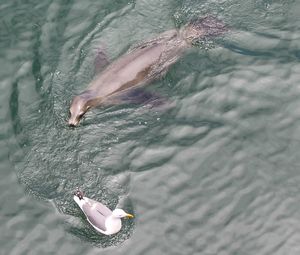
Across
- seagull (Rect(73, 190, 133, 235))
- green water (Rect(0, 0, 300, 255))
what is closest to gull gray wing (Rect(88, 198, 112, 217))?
seagull (Rect(73, 190, 133, 235))

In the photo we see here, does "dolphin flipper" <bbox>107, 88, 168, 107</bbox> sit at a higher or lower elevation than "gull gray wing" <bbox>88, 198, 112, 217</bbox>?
higher

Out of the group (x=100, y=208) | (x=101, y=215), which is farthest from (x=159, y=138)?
(x=101, y=215)

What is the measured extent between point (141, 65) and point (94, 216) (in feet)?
14.1

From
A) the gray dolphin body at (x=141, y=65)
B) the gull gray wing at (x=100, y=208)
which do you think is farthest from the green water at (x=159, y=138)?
the gull gray wing at (x=100, y=208)

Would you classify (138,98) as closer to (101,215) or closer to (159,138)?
(159,138)

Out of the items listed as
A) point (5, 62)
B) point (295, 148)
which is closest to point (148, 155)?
point (295, 148)

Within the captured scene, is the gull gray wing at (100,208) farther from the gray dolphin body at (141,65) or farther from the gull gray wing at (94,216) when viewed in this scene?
the gray dolphin body at (141,65)

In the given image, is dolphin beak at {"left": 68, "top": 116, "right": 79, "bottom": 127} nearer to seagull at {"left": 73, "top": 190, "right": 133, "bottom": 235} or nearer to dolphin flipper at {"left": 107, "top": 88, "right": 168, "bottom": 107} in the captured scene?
dolphin flipper at {"left": 107, "top": 88, "right": 168, "bottom": 107}

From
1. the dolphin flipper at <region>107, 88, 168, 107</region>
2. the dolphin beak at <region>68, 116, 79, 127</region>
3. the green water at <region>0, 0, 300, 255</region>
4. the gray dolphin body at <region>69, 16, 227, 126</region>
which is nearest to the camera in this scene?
the green water at <region>0, 0, 300, 255</region>

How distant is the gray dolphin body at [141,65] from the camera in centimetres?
1194

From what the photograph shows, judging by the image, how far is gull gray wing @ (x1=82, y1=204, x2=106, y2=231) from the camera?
9.89 m

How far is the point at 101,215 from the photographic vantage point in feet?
32.6

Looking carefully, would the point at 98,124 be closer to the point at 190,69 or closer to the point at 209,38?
the point at 190,69

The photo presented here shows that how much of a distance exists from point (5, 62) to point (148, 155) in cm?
499
